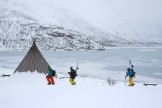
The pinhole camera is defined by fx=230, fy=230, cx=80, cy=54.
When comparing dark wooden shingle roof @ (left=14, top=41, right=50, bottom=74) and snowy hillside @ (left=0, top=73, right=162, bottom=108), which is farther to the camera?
dark wooden shingle roof @ (left=14, top=41, right=50, bottom=74)

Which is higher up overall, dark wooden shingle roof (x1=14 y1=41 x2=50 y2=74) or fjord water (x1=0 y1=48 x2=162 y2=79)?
dark wooden shingle roof (x1=14 y1=41 x2=50 y2=74)

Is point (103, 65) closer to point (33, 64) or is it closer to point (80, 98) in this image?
point (33, 64)

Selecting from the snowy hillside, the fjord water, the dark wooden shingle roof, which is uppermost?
the dark wooden shingle roof

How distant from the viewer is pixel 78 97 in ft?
33.4

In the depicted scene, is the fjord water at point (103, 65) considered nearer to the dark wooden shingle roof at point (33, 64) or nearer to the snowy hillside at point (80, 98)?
the dark wooden shingle roof at point (33, 64)

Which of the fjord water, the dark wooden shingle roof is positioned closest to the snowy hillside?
the dark wooden shingle roof

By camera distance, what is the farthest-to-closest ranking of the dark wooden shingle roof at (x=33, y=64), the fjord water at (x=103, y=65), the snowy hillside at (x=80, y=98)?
the fjord water at (x=103, y=65), the dark wooden shingle roof at (x=33, y=64), the snowy hillside at (x=80, y=98)

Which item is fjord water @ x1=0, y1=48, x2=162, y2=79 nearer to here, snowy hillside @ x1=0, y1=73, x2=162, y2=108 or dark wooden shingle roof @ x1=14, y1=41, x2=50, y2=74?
dark wooden shingle roof @ x1=14, y1=41, x2=50, y2=74

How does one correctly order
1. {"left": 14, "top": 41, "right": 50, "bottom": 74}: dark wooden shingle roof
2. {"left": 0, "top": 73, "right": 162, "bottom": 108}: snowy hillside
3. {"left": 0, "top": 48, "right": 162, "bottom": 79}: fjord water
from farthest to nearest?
1. {"left": 0, "top": 48, "right": 162, "bottom": 79}: fjord water
2. {"left": 14, "top": 41, "right": 50, "bottom": 74}: dark wooden shingle roof
3. {"left": 0, "top": 73, "right": 162, "bottom": 108}: snowy hillside

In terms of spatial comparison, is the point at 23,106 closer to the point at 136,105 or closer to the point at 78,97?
the point at 78,97

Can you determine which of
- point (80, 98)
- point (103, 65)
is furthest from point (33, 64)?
point (103, 65)

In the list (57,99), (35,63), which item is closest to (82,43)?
(35,63)

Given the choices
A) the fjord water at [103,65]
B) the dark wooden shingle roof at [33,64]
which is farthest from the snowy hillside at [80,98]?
the fjord water at [103,65]

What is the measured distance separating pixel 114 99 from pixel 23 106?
3776mm
